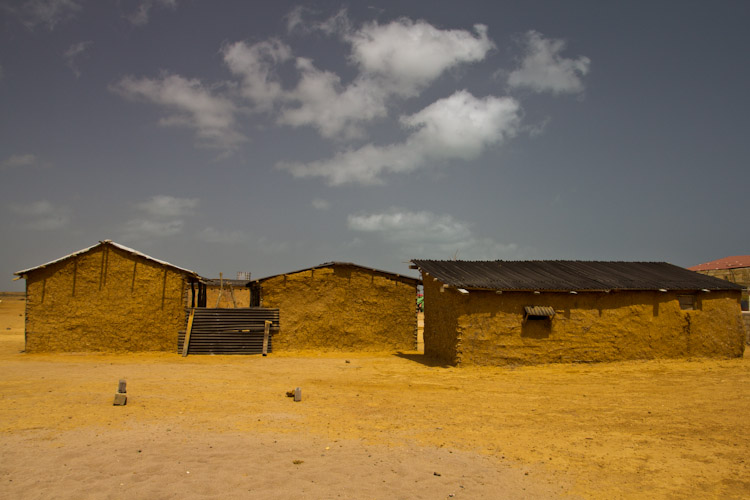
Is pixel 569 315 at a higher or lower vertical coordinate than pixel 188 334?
higher

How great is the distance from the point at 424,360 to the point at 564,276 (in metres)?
6.13

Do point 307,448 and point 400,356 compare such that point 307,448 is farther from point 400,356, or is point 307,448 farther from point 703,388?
point 400,356

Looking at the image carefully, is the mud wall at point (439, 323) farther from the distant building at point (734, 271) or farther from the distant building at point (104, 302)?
the distant building at point (734, 271)

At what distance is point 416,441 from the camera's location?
8.01 meters

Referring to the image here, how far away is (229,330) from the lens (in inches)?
813

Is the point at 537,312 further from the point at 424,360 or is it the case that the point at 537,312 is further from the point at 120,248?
the point at 120,248

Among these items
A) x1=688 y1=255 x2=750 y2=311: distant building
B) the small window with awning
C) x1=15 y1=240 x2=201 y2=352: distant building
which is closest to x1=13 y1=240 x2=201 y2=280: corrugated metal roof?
x1=15 y1=240 x2=201 y2=352: distant building

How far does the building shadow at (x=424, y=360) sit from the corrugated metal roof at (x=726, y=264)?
93.1ft

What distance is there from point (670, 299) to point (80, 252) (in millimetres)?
22922

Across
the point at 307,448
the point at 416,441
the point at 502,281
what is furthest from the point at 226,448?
the point at 502,281

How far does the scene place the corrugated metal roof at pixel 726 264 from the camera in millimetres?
36091

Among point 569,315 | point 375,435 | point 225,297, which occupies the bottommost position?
point 375,435

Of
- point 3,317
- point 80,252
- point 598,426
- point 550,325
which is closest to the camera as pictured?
point 598,426

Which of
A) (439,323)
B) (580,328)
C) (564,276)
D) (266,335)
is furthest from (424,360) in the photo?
(266,335)
